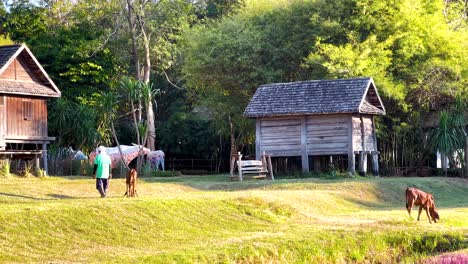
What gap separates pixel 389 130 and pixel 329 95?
7633mm

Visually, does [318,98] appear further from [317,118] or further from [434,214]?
[434,214]

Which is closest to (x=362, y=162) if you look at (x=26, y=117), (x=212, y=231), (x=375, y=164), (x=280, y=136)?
(x=375, y=164)

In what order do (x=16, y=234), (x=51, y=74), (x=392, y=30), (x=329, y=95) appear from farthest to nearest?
(x=51, y=74) < (x=392, y=30) < (x=329, y=95) < (x=16, y=234)

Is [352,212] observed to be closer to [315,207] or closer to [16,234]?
[315,207]

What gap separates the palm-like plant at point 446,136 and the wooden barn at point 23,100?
66.6 feet

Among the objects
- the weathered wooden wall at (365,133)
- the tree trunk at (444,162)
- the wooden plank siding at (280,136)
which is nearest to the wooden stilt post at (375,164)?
the weathered wooden wall at (365,133)

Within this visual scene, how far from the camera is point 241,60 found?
49000 millimetres

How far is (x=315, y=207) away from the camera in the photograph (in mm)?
29766

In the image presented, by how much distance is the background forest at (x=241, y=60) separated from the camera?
46656mm

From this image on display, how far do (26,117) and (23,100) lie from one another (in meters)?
0.84

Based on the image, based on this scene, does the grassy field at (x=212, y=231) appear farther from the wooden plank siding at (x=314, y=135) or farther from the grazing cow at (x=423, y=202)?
the wooden plank siding at (x=314, y=135)

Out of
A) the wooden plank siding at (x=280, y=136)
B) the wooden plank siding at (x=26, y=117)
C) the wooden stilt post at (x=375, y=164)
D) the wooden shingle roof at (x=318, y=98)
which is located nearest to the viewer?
the wooden plank siding at (x=26, y=117)

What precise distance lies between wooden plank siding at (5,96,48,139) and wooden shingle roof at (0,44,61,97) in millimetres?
645

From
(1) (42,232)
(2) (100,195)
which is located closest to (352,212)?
(2) (100,195)
